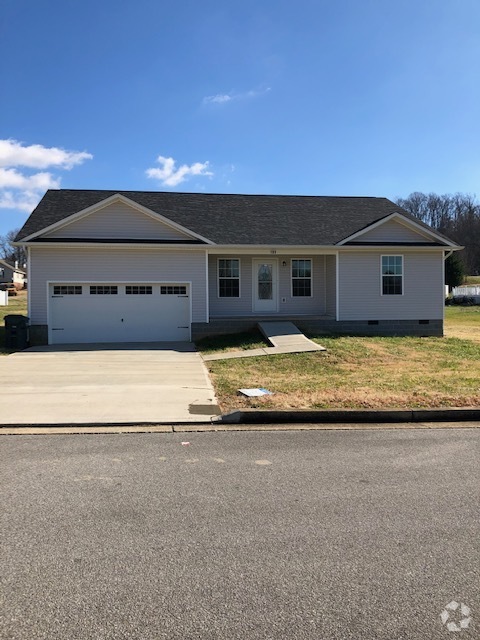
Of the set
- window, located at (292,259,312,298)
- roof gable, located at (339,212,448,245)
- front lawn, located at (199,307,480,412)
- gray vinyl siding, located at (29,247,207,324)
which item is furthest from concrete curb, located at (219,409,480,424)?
window, located at (292,259,312,298)

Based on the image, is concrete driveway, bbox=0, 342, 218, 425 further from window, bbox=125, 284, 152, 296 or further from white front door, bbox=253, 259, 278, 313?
white front door, bbox=253, 259, 278, 313

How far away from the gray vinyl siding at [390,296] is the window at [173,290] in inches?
235

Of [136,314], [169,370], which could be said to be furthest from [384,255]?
[169,370]

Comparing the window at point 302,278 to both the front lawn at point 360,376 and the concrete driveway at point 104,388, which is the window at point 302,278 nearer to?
the front lawn at point 360,376

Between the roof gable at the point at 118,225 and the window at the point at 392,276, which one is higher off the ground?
the roof gable at the point at 118,225

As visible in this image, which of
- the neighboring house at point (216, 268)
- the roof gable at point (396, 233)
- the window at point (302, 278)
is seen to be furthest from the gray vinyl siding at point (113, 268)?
the roof gable at point (396, 233)

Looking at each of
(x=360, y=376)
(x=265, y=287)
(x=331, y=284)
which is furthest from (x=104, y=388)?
(x=331, y=284)

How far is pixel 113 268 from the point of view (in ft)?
58.7

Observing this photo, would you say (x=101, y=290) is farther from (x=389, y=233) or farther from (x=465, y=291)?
(x=465, y=291)

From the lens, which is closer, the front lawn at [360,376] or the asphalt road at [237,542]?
the asphalt road at [237,542]

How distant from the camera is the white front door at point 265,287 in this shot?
2034cm

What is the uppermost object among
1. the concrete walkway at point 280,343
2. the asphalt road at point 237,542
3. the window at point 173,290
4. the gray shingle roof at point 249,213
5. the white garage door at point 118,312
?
the gray shingle roof at point 249,213

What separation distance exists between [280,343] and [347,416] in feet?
25.6

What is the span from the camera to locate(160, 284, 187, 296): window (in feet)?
60.2
